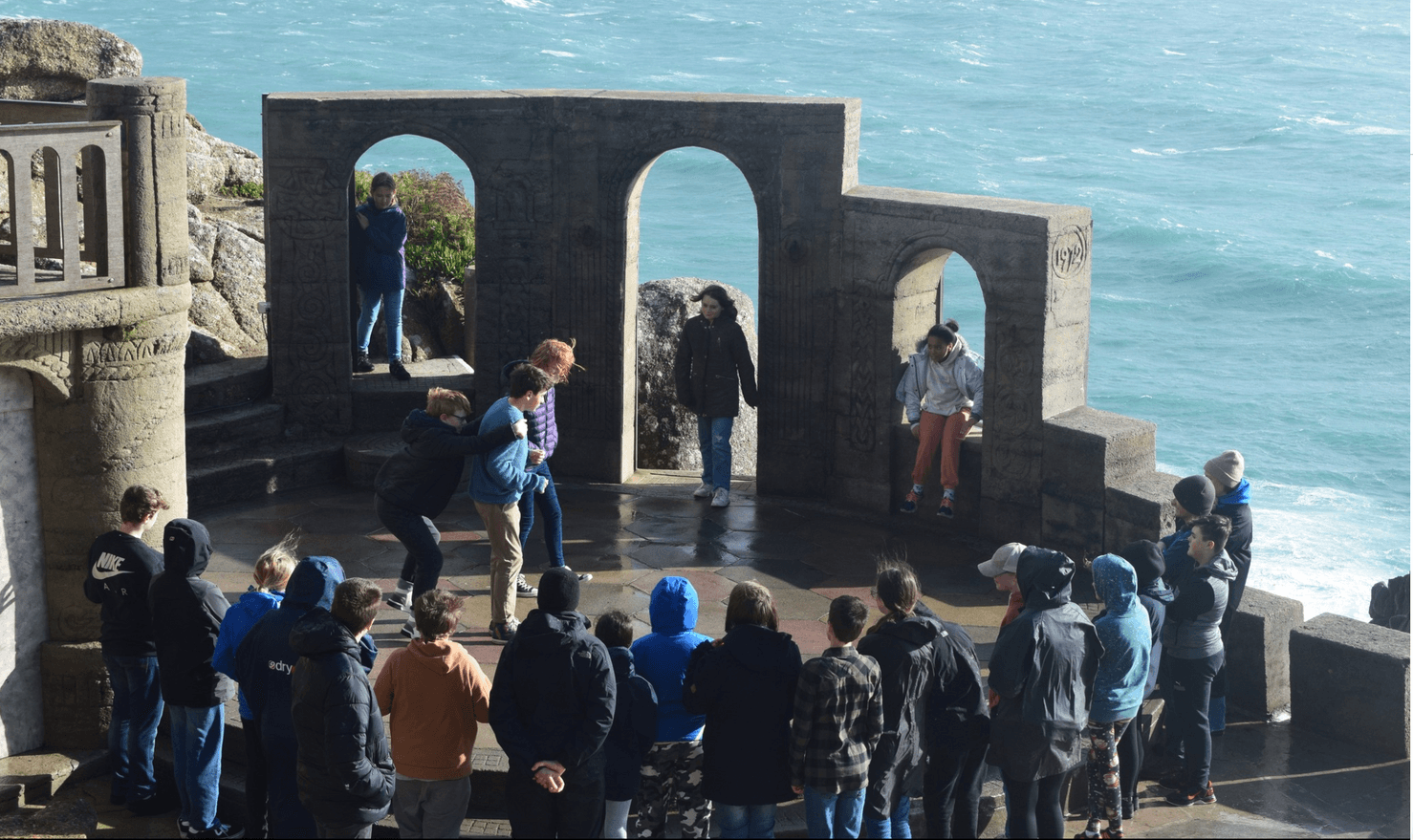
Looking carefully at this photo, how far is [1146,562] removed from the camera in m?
7.71

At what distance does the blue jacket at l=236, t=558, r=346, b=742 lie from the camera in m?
6.76

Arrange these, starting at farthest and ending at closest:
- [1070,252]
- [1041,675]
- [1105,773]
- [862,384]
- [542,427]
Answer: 1. [862,384]
2. [1070,252]
3. [542,427]
4. [1105,773]
5. [1041,675]

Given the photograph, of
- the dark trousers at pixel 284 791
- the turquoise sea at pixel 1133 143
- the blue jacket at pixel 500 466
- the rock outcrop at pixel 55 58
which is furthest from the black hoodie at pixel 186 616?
the turquoise sea at pixel 1133 143

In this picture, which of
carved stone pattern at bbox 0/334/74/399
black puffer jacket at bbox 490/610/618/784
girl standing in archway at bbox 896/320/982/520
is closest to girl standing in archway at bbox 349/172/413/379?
girl standing in archway at bbox 896/320/982/520

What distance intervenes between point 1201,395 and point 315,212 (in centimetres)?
3048

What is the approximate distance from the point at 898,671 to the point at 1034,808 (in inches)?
45.1

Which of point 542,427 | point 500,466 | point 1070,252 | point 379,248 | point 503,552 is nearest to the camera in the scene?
point 500,466

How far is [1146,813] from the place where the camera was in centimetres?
825

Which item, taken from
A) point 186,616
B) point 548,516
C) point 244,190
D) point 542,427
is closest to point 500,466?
point 542,427

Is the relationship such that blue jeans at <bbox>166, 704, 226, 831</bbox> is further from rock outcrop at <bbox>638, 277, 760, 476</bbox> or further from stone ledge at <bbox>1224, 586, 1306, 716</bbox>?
rock outcrop at <bbox>638, 277, 760, 476</bbox>

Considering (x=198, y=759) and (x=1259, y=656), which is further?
(x=1259, y=656)

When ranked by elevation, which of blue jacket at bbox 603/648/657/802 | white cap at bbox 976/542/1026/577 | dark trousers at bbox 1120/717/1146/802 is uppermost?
white cap at bbox 976/542/1026/577

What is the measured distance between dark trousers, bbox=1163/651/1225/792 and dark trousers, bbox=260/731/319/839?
4.52m

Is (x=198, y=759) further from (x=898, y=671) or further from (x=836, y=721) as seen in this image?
(x=898, y=671)
